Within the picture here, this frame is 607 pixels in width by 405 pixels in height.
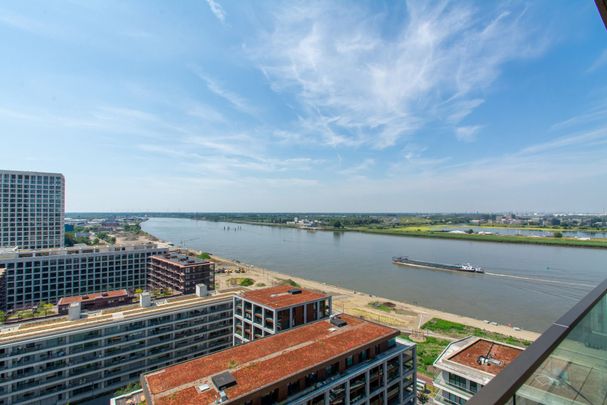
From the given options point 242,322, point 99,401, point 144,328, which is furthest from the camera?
point 242,322

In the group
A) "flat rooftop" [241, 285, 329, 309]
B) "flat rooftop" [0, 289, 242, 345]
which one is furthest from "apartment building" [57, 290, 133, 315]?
"flat rooftop" [241, 285, 329, 309]

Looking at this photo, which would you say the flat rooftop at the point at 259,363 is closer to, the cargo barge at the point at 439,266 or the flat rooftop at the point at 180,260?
the flat rooftop at the point at 180,260

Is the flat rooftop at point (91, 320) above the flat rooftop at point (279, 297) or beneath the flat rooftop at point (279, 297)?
beneath

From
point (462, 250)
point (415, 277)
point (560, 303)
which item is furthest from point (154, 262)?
point (462, 250)

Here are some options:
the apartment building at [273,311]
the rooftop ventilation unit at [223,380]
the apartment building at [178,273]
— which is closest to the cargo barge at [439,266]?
the apartment building at [178,273]

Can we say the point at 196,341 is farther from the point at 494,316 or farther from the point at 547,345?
the point at 494,316

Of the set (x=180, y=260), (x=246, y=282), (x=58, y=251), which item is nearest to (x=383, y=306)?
(x=246, y=282)
